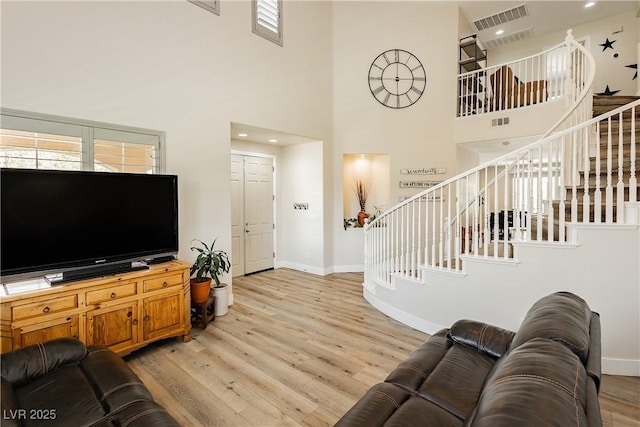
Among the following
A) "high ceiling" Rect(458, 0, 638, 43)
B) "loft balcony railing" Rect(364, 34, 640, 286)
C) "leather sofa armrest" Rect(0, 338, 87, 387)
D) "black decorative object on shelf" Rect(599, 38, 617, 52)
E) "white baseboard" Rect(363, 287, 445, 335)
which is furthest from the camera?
"black decorative object on shelf" Rect(599, 38, 617, 52)

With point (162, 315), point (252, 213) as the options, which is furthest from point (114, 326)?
point (252, 213)

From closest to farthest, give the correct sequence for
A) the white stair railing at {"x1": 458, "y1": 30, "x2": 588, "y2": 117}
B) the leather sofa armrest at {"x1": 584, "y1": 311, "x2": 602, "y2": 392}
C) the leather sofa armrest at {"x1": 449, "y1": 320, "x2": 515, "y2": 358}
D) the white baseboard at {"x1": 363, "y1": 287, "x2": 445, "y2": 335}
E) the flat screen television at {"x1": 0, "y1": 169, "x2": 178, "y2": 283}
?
the leather sofa armrest at {"x1": 584, "y1": 311, "x2": 602, "y2": 392}
the leather sofa armrest at {"x1": 449, "y1": 320, "x2": 515, "y2": 358}
the flat screen television at {"x1": 0, "y1": 169, "x2": 178, "y2": 283}
the white baseboard at {"x1": 363, "y1": 287, "x2": 445, "y2": 335}
the white stair railing at {"x1": 458, "y1": 30, "x2": 588, "y2": 117}

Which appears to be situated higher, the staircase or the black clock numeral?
the black clock numeral

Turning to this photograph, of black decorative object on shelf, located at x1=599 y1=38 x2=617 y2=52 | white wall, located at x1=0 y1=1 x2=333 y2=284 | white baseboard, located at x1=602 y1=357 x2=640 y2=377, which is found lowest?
A: white baseboard, located at x1=602 y1=357 x2=640 y2=377

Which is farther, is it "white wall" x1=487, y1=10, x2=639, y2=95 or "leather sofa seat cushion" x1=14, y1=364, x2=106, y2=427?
"white wall" x1=487, y1=10, x2=639, y2=95

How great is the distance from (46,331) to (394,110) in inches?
234

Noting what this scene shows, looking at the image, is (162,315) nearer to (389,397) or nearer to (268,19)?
(389,397)

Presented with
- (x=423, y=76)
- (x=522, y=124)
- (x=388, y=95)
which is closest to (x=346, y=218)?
(x=388, y=95)

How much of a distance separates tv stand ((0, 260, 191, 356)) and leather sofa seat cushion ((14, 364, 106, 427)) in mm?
711

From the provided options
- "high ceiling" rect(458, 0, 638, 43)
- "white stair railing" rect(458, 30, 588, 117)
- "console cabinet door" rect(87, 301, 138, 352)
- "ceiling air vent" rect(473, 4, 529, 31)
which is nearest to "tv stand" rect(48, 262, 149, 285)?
"console cabinet door" rect(87, 301, 138, 352)

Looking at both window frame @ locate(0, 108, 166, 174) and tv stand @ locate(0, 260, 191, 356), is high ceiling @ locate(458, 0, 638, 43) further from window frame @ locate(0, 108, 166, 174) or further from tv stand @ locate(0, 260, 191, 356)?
tv stand @ locate(0, 260, 191, 356)

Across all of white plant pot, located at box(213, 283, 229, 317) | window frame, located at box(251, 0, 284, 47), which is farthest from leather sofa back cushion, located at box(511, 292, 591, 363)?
window frame, located at box(251, 0, 284, 47)

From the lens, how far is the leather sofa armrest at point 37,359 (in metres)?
1.67

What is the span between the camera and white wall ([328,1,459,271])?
590cm
